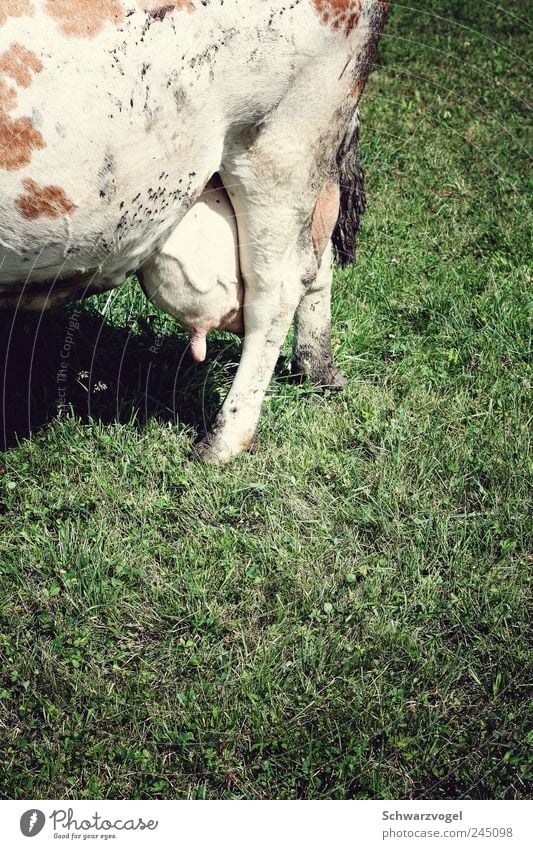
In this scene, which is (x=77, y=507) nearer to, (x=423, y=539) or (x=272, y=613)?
(x=272, y=613)

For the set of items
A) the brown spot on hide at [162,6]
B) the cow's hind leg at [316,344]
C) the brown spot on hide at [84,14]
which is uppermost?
the brown spot on hide at [162,6]

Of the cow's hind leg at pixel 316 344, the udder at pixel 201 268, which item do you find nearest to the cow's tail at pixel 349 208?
the cow's hind leg at pixel 316 344

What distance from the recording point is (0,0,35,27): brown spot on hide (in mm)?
2383

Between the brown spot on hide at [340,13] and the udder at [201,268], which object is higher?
the brown spot on hide at [340,13]

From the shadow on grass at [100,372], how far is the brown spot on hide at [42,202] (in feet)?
3.74

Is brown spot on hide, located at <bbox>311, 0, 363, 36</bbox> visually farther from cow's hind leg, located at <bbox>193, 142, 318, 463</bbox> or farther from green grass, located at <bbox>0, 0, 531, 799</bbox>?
green grass, located at <bbox>0, 0, 531, 799</bbox>

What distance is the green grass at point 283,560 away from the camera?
8.53 ft

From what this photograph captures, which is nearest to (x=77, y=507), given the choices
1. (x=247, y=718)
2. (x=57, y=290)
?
(x=57, y=290)

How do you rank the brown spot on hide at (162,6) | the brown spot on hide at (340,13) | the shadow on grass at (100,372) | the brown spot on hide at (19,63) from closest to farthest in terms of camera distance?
the brown spot on hide at (19,63) < the brown spot on hide at (162,6) < the brown spot on hide at (340,13) < the shadow on grass at (100,372)

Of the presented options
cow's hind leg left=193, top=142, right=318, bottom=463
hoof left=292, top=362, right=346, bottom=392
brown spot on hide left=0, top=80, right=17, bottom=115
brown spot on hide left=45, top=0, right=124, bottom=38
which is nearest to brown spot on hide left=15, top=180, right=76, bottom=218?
brown spot on hide left=0, top=80, right=17, bottom=115

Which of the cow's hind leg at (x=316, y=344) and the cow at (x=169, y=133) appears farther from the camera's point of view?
the cow's hind leg at (x=316, y=344)

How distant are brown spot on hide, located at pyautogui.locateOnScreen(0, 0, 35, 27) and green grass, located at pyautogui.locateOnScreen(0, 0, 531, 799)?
1598 mm

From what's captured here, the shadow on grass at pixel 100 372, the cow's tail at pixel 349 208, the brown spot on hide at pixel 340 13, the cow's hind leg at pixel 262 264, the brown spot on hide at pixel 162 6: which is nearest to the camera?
the brown spot on hide at pixel 162 6

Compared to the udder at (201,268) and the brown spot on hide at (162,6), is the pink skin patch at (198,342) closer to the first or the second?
the udder at (201,268)
